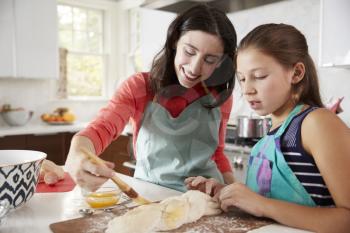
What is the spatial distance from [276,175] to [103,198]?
43 cm

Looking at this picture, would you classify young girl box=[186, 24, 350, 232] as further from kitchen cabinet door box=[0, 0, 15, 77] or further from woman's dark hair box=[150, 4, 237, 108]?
kitchen cabinet door box=[0, 0, 15, 77]

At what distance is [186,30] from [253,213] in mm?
638

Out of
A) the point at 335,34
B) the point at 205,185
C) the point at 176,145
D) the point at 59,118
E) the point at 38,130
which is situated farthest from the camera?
the point at 59,118

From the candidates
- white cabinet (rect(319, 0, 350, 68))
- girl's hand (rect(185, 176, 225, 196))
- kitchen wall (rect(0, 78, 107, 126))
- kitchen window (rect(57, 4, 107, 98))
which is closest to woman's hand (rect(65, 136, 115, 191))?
girl's hand (rect(185, 176, 225, 196))

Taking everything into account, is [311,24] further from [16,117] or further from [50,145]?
[16,117]

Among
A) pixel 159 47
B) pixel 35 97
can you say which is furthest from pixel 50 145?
pixel 159 47

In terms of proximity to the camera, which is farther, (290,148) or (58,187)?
(58,187)

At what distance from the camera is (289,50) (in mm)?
867

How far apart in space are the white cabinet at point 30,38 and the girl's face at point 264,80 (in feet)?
8.86

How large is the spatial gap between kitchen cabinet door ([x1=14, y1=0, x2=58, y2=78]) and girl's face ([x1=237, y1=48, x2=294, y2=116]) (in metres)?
2.71

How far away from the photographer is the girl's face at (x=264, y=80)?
2.79ft

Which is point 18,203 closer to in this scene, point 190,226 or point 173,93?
point 190,226

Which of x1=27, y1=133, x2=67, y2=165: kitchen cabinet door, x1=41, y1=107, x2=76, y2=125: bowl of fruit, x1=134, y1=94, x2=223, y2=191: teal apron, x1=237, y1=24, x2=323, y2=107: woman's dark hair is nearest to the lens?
x1=237, y1=24, x2=323, y2=107: woman's dark hair

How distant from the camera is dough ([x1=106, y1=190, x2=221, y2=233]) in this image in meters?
0.65
